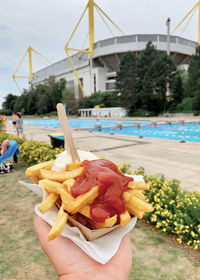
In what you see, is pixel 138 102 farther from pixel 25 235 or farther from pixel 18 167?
pixel 25 235

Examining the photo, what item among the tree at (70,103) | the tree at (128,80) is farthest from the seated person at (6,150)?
the tree at (70,103)

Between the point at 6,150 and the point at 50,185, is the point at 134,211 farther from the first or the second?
the point at 6,150

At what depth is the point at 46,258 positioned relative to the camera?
290cm

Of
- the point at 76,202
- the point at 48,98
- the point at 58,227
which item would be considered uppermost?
the point at 48,98

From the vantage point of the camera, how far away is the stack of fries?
3.69ft

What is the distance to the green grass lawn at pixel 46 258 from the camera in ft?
8.45

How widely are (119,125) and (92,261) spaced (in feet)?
72.8

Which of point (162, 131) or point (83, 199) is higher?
point (83, 199)

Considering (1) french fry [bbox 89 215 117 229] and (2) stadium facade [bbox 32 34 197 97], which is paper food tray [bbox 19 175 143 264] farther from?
(2) stadium facade [bbox 32 34 197 97]

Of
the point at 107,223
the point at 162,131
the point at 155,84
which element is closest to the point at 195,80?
the point at 155,84

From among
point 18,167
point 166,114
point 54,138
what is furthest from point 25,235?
point 166,114

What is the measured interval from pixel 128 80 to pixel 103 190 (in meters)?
44.6

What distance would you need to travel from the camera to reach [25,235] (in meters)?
3.41

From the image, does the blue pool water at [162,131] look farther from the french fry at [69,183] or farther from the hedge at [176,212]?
the french fry at [69,183]
